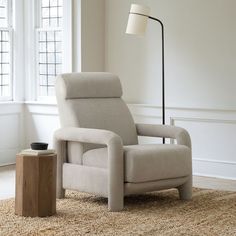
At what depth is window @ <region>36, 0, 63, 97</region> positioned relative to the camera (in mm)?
6941

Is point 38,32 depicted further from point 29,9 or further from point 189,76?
point 189,76

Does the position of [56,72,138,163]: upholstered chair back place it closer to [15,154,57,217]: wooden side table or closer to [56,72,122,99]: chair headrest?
[56,72,122,99]: chair headrest

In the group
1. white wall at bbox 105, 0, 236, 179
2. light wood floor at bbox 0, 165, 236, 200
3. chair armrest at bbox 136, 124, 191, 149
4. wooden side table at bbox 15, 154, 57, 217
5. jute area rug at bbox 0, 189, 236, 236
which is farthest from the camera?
white wall at bbox 105, 0, 236, 179

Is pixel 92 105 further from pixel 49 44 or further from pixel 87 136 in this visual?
pixel 49 44

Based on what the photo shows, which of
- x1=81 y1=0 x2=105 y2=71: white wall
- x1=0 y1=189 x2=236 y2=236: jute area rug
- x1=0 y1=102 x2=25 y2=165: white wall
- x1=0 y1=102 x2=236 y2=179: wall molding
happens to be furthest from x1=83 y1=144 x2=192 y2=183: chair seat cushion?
x1=0 y1=102 x2=25 y2=165: white wall

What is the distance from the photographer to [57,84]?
5.06 m

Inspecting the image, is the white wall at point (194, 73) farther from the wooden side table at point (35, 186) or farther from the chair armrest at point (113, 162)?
the wooden side table at point (35, 186)

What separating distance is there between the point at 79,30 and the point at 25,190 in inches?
109

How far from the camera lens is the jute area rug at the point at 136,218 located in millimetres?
3879

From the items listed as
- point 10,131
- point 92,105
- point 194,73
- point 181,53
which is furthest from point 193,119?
point 10,131

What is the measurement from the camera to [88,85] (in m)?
5.11

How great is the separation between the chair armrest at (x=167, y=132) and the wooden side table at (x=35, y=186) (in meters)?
1.17

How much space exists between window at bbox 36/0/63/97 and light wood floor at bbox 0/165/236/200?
131cm

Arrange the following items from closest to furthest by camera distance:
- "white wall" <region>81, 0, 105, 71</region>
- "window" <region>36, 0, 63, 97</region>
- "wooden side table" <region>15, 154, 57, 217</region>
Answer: "wooden side table" <region>15, 154, 57, 217</region>, "white wall" <region>81, 0, 105, 71</region>, "window" <region>36, 0, 63, 97</region>
